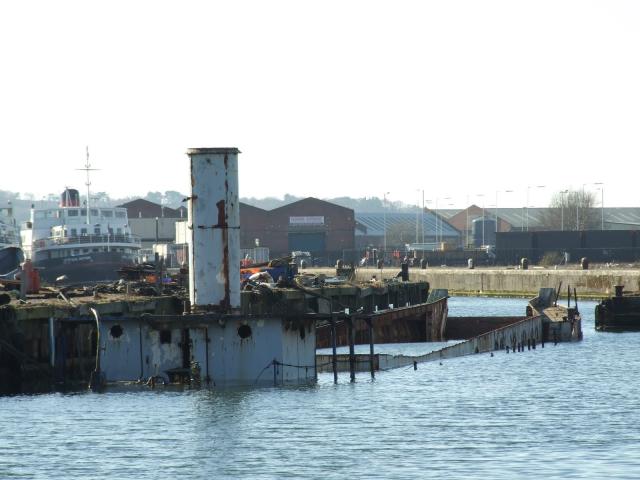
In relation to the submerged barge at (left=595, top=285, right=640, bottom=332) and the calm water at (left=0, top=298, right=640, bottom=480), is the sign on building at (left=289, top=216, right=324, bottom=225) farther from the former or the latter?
the calm water at (left=0, top=298, right=640, bottom=480)

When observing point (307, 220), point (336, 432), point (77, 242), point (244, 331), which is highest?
point (307, 220)

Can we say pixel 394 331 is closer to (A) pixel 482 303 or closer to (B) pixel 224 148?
(B) pixel 224 148

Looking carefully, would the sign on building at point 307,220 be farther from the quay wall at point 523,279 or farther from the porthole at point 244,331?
the porthole at point 244,331

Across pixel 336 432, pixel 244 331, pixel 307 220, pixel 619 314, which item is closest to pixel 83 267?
pixel 619 314

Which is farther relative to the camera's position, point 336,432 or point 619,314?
point 619,314

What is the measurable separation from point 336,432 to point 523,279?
82.9 metres

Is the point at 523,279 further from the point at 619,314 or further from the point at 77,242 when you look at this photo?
the point at 619,314

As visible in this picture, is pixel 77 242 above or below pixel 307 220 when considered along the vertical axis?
below

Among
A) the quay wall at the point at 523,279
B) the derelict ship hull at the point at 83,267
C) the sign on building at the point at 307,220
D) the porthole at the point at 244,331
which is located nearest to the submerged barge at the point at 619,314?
the quay wall at the point at 523,279

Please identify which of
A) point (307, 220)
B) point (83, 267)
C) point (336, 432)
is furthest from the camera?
point (307, 220)

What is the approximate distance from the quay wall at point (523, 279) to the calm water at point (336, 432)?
55.1 metres

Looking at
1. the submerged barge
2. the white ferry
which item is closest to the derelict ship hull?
the white ferry

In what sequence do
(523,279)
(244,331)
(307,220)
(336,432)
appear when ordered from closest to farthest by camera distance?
(336,432) → (244,331) → (523,279) → (307,220)

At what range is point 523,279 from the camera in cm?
11588
